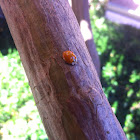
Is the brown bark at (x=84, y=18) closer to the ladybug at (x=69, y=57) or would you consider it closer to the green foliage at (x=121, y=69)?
the green foliage at (x=121, y=69)

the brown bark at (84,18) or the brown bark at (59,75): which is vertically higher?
the brown bark at (84,18)

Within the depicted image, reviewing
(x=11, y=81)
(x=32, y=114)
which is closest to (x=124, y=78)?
(x=32, y=114)

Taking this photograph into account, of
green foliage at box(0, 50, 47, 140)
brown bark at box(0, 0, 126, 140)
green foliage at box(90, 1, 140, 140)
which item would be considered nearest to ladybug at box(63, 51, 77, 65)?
brown bark at box(0, 0, 126, 140)

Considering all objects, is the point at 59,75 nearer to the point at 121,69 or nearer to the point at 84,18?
the point at 84,18

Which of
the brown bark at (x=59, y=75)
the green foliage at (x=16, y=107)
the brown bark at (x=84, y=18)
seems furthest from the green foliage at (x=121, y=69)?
the brown bark at (x=59, y=75)

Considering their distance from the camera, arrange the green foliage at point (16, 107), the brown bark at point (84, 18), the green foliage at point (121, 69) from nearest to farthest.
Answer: the brown bark at point (84, 18) < the green foliage at point (16, 107) < the green foliage at point (121, 69)

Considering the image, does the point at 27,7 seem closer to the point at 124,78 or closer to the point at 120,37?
the point at 124,78

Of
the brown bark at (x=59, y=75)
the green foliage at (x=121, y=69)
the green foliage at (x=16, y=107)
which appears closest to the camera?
the brown bark at (x=59, y=75)
